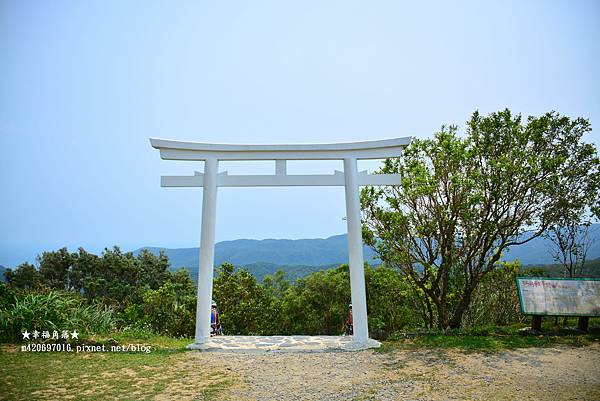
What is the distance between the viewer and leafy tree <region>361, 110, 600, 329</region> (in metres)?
7.27

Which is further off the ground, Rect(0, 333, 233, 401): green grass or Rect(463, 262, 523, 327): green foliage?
Rect(463, 262, 523, 327): green foliage

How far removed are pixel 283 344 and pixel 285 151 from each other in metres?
3.32

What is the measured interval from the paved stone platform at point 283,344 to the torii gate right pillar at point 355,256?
21 cm

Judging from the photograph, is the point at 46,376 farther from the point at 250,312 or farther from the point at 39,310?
the point at 250,312

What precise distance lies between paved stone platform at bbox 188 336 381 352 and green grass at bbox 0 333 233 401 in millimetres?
652


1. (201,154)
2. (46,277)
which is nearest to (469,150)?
(201,154)

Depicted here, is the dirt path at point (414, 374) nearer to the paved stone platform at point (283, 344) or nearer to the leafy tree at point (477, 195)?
the paved stone platform at point (283, 344)

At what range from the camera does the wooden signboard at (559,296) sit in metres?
6.66

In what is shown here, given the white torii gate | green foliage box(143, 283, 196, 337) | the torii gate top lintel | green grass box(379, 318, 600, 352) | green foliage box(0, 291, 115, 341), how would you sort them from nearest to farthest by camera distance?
green grass box(379, 318, 600, 352) < green foliage box(0, 291, 115, 341) < the white torii gate < the torii gate top lintel < green foliage box(143, 283, 196, 337)

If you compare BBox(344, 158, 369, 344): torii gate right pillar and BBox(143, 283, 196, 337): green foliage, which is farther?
BBox(143, 283, 196, 337): green foliage

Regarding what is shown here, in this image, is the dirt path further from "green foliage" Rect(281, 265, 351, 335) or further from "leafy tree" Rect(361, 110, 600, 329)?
"green foliage" Rect(281, 265, 351, 335)

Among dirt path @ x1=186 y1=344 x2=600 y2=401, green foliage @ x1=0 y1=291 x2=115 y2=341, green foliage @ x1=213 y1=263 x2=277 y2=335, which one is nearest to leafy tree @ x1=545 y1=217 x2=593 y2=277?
dirt path @ x1=186 y1=344 x2=600 y2=401

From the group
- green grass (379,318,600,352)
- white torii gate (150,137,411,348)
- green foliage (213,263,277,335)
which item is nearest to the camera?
green grass (379,318,600,352)

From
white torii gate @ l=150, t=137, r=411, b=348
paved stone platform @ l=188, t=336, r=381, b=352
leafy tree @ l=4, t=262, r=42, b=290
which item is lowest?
paved stone platform @ l=188, t=336, r=381, b=352
